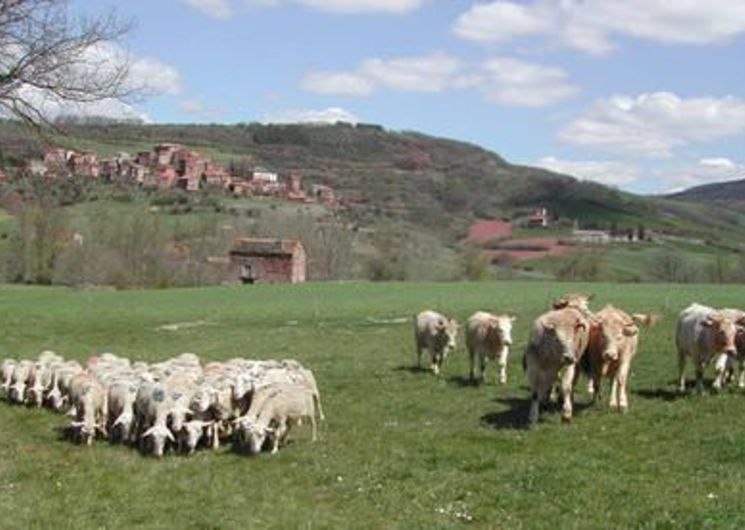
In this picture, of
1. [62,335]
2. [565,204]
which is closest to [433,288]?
[62,335]

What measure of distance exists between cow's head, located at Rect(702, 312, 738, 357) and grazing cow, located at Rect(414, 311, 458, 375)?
7.92 meters

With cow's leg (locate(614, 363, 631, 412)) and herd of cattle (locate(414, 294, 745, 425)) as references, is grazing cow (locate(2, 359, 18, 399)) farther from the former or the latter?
cow's leg (locate(614, 363, 631, 412))

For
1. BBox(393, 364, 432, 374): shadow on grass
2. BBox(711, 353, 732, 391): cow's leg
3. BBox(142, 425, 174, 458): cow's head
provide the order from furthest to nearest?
BBox(393, 364, 432, 374): shadow on grass < BBox(711, 353, 732, 391): cow's leg < BBox(142, 425, 174, 458): cow's head

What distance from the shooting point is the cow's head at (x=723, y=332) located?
2216 cm

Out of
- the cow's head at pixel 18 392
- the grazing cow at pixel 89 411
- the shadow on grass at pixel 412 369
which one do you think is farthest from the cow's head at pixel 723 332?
the cow's head at pixel 18 392

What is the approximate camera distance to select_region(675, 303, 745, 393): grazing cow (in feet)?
73.1

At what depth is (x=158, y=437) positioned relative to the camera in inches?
768

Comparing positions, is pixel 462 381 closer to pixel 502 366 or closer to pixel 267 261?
pixel 502 366

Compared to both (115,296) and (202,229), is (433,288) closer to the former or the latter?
(115,296)

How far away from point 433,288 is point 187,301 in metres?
19.6

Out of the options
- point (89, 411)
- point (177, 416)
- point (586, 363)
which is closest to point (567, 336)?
point (586, 363)

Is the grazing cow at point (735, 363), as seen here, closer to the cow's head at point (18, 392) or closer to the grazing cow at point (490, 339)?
the grazing cow at point (490, 339)

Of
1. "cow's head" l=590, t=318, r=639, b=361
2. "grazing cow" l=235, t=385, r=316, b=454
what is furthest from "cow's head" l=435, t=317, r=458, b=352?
"grazing cow" l=235, t=385, r=316, b=454

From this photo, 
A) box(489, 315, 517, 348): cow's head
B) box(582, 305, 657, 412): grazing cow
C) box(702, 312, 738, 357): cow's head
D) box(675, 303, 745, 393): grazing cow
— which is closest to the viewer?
box(582, 305, 657, 412): grazing cow
